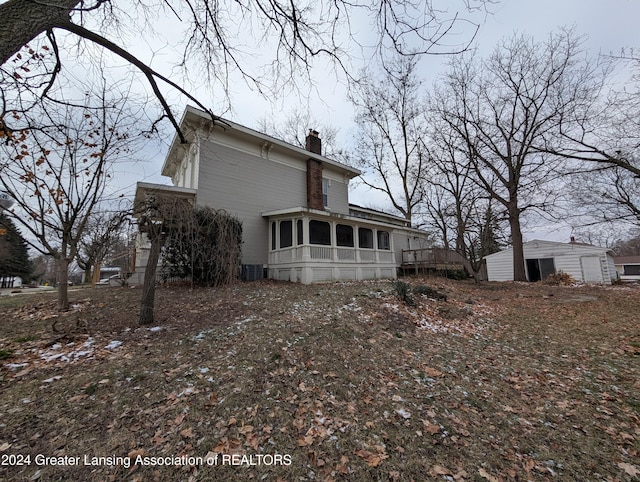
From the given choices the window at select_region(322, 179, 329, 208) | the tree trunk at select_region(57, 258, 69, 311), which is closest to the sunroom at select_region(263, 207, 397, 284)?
the window at select_region(322, 179, 329, 208)

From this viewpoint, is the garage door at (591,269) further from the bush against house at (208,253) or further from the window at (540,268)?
the bush against house at (208,253)

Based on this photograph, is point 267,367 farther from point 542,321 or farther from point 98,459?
point 542,321

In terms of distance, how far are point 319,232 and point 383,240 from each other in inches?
244

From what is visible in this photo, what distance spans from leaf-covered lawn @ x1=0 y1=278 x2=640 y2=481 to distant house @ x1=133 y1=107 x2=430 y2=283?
592 cm

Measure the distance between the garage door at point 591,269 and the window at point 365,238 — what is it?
14972 millimetres

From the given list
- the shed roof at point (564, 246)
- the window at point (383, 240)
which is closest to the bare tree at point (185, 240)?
the window at point (383, 240)

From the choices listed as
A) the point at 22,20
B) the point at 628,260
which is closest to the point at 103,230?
the point at 22,20

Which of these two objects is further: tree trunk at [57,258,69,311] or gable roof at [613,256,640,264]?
gable roof at [613,256,640,264]

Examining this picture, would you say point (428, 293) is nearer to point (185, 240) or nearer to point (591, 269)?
point (185, 240)

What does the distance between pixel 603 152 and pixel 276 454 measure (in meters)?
12.0

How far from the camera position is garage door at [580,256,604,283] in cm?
1798

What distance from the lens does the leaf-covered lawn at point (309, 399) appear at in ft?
7.63

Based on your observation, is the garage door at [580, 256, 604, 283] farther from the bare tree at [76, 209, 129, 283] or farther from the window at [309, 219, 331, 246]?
the bare tree at [76, 209, 129, 283]

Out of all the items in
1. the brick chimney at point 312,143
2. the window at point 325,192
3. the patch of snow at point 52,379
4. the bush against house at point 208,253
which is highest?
the brick chimney at point 312,143
